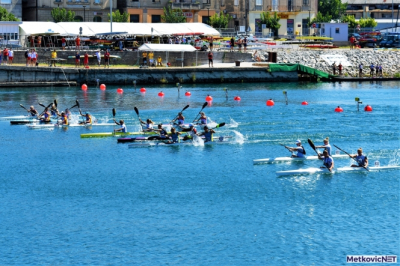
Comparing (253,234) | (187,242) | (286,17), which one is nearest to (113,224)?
(187,242)

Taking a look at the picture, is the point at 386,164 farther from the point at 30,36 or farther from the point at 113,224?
the point at 30,36

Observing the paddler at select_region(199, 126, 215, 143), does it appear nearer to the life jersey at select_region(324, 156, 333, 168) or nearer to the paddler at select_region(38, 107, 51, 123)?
the life jersey at select_region(324, 156, 333, 168)

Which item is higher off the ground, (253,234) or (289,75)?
(289,75)

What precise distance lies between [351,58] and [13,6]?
140 ft

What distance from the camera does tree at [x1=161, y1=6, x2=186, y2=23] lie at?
9606 centimetres

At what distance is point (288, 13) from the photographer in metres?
109

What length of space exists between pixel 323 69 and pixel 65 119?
42000mm

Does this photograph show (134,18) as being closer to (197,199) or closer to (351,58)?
(351,58)

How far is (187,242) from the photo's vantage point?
28.2 meters

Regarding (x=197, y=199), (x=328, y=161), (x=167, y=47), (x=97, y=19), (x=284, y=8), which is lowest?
(x=197, y=199)

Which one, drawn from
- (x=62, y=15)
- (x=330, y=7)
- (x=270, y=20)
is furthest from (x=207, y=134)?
(x=330, y=7)

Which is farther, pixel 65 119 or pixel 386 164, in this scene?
pixel 65 119

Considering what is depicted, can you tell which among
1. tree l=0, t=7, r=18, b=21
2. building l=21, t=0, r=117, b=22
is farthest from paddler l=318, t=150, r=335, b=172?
building l=21, t=0, r=117, b=22

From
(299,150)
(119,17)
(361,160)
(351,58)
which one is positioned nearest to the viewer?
(361,160)
